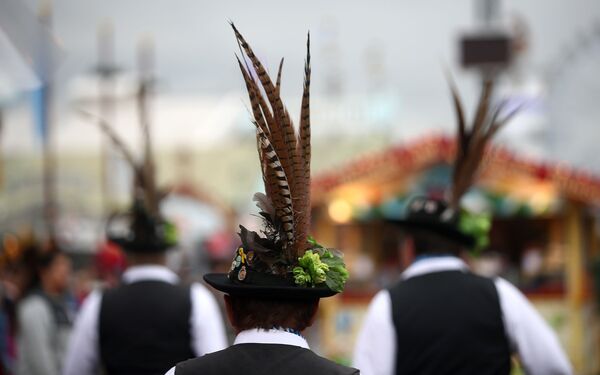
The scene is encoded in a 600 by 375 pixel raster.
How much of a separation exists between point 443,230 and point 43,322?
122 inches

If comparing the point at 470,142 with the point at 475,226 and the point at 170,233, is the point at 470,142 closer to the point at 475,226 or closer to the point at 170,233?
the point at 475,226

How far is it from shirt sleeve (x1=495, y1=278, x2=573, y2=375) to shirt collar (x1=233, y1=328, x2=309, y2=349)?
2.06 m

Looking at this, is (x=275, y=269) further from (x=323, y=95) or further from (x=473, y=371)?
(x=323, y=95)

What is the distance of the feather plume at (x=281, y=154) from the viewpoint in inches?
114

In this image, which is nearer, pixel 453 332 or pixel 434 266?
pixel 453 332

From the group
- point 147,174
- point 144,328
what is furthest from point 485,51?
point 144,328

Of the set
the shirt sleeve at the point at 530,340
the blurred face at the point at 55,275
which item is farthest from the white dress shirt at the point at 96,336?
the blurred face at the point at 55,275

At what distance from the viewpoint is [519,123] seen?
51.9m

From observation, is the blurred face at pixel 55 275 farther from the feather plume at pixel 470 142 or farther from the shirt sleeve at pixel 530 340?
the shirt sleeve at pixel 530 340

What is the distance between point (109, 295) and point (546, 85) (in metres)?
28.1

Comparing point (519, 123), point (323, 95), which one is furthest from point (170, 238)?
point (323, 95)

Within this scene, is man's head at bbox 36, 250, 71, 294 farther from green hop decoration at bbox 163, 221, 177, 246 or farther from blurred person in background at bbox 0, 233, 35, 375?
green hop decoration at bbox 163, 221, 177, 246

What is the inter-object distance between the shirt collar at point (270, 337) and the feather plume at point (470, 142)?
262 cm

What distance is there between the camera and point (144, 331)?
5414 mm
